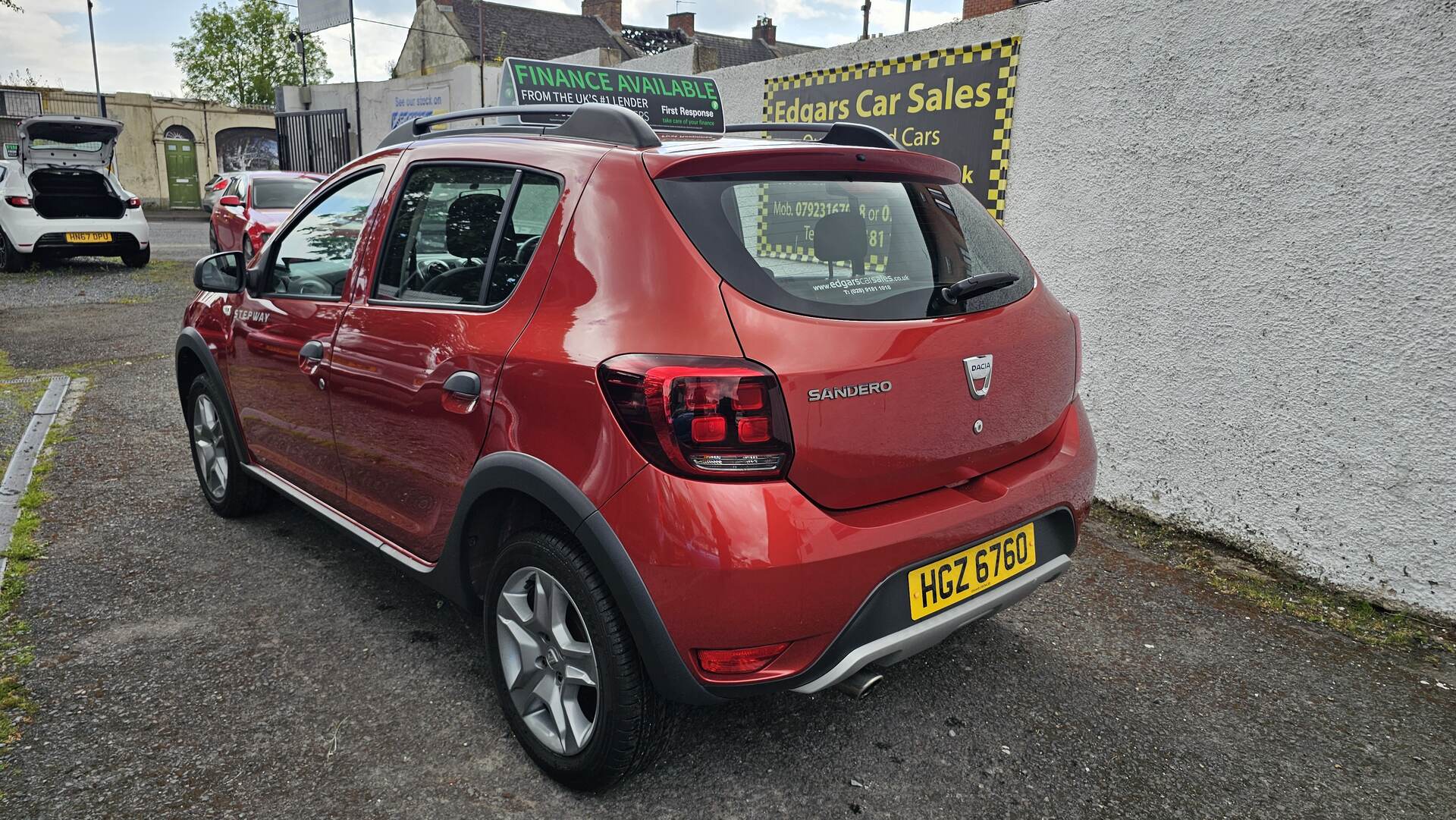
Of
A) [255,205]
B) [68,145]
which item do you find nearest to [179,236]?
[68,145]

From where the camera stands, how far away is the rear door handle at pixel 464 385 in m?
2.60

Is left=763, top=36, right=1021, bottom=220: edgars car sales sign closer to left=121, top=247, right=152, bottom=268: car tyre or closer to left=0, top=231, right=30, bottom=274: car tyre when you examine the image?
left=121, top=247, right=152, bottom=268: car tyre

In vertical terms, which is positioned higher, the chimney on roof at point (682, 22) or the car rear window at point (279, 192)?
the chimney on roof at point (682, 22)

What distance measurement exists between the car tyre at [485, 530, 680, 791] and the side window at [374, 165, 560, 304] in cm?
76

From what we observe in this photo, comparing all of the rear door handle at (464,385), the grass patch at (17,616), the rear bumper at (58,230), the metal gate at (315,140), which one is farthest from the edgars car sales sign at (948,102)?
the metal gate at (315,140)

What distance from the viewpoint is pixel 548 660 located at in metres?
2.56

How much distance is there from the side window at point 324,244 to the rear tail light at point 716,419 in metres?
1.70

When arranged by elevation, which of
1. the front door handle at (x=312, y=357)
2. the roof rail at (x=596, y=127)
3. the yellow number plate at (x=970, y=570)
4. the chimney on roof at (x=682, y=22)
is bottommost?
the yellow number plate at (x=970, y=570)

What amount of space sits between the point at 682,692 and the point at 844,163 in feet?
4.58

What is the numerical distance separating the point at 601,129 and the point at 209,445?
2.87m

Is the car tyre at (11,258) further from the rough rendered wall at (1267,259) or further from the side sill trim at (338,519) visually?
the rough rendered wall at (1267,259)

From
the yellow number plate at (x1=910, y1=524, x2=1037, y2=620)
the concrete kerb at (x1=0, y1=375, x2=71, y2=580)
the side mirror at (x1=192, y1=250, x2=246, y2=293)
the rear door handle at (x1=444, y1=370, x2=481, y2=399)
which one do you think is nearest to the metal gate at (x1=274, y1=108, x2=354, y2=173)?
the concrete kerb at (x1=0, y1=375, x2=71, y2=580)

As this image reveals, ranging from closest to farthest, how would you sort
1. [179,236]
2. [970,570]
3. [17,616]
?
[970,570]
[17,616]
[179,236]

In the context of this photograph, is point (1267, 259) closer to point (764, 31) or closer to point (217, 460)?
point (217, 460)
